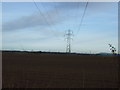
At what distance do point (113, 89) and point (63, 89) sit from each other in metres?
2.41

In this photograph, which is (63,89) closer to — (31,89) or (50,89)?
(50,89)

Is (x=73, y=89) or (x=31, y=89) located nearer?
(x=31, y=89)

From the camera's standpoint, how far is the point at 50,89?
15.2m

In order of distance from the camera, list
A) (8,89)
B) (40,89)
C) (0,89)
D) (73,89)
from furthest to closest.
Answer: (73,89) → (40,89) → (8,89) → (0,89)

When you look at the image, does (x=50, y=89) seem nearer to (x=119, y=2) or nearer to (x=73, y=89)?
(x=73, y=89)

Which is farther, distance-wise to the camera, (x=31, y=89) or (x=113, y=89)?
(x=113, y=89)

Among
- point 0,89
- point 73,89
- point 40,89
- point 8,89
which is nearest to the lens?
point 0,89

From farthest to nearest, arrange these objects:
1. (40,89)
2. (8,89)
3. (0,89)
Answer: (40,89) → (8,89) → (0,89)

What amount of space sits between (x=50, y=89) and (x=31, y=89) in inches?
45.9

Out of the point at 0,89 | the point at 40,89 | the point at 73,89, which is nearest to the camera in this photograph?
the point at 0,89

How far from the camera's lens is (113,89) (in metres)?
16.4

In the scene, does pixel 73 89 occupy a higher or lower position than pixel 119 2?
lower

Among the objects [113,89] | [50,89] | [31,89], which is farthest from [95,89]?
[31,89]

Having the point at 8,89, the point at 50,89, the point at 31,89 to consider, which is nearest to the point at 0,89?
the point at 8,89
